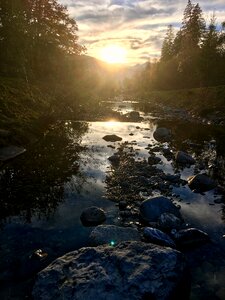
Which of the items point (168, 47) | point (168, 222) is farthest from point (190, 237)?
point (168, 47)

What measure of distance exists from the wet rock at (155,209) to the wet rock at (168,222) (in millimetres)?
265

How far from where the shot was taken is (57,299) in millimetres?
6117

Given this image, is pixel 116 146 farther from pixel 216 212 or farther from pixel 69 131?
pixel 216 212

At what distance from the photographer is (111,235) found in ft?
29.6

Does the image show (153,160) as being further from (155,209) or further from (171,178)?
(155,209)

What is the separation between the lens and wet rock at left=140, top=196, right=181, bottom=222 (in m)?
10.5

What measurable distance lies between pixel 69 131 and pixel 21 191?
1500 centimetres

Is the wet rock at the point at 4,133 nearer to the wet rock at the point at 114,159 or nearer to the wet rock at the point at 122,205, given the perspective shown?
the wet rock at the point at 114,159

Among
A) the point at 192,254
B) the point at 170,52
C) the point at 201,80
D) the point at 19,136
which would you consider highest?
the point at 170,52

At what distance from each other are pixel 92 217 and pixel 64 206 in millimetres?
1687

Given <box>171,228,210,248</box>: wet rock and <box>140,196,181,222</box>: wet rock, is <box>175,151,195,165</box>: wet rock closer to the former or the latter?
<box>140,196,181,222</box>: wet rock

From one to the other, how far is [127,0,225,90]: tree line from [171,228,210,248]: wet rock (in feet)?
180

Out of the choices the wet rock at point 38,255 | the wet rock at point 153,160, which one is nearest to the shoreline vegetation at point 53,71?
the wet rock at point 153,160

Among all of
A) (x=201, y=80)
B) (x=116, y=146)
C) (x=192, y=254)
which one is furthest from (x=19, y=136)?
(x=201, y=80)
